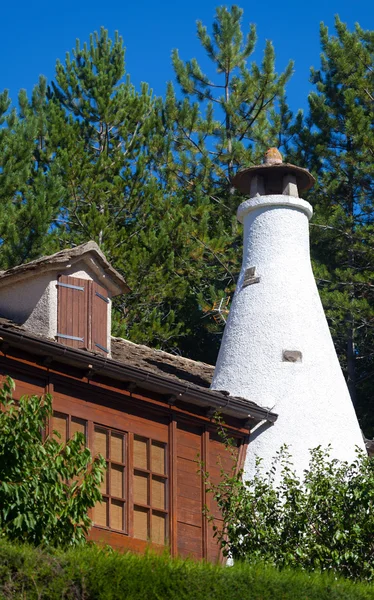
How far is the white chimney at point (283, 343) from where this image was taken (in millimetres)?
19656

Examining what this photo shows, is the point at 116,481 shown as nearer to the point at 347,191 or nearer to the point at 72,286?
the point at 72,286

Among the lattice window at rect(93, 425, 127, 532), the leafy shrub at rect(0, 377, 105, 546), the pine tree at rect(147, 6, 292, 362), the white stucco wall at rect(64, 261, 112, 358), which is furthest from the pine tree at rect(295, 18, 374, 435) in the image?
the leafy shrub at rect(0, 377, 105, 546)

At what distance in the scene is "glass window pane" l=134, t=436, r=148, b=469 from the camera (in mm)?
17969

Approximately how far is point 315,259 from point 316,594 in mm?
21241

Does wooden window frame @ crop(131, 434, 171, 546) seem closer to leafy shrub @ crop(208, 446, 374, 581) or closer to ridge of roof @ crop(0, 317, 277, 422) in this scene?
ridge of roof @ crop(0, 317, 277, 422)

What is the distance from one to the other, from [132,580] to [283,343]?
843 cm

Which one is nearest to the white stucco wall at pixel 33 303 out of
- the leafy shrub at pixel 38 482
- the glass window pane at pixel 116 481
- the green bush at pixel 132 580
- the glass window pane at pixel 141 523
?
the glass window pane at pixel 116 481

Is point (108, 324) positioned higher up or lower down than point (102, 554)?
higher up

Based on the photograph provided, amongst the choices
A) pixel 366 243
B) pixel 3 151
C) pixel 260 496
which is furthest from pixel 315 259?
pixel 260 496

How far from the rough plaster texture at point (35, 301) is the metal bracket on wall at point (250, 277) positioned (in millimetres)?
3007

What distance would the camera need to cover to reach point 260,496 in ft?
51.1

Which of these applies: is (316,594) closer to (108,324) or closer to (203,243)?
(108,324)

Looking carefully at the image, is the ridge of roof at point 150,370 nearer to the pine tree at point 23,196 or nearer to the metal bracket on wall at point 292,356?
the metal bracket on wall at point 292,356

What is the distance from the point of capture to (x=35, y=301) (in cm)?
1920
